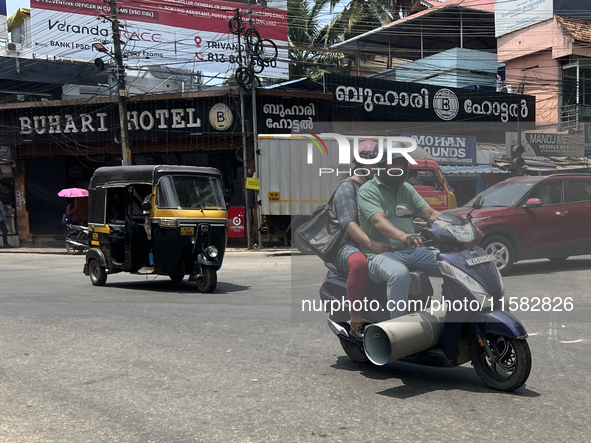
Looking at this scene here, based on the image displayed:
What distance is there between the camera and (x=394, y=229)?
4922mm

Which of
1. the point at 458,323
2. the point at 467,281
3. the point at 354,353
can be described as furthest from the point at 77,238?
the point at 467,281

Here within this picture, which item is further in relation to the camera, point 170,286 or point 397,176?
point 170,286

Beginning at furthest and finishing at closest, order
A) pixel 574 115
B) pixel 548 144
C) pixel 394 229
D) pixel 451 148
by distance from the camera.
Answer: pixel 574 115
pixel 548 144
pixel 451 148
pixel 394 229

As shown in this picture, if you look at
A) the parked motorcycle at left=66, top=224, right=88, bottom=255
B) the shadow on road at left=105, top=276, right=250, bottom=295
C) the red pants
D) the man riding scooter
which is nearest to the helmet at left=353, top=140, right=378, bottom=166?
the man riding scooter

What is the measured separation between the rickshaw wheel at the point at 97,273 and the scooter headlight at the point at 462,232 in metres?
8.70

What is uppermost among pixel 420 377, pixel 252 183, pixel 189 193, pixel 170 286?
pixel 252 183

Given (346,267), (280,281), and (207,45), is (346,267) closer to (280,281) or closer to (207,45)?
(280,281)

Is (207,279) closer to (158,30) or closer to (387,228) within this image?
(387,228)

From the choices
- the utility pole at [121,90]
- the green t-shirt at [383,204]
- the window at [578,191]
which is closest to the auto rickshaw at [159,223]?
the window at [578,191]

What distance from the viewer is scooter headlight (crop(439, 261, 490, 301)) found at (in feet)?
15.1

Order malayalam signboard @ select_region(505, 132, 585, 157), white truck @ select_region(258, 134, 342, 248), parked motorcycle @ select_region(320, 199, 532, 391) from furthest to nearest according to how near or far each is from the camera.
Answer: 1. malayalam signboard @ select_region(505, 132, 585, 157)
2. white truck @ select_region(258, 134, 342, 248)
3. parked motorcycle @ select_region(320, 199, 532, 391)

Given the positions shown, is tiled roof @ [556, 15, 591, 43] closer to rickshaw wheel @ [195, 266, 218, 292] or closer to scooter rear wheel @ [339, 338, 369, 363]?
rickshaw wheel @ [195, 266, 218, 292]

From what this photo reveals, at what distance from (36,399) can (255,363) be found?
1902 millimetres

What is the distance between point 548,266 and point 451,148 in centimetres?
1330
